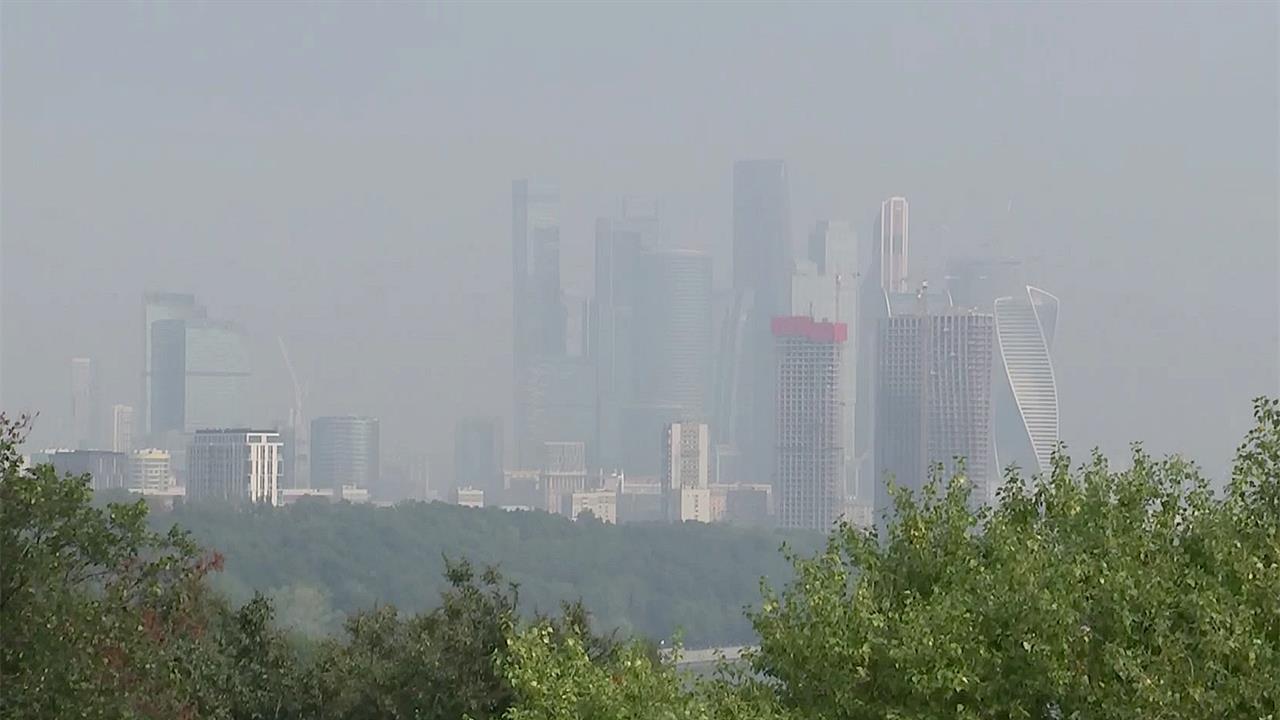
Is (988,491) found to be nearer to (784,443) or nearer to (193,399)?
(784,443)

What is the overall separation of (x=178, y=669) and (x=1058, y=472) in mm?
5690

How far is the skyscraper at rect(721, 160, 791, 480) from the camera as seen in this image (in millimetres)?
74188

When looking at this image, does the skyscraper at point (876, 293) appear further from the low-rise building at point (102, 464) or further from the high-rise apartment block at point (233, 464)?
the low-rise building at point (102, 464)

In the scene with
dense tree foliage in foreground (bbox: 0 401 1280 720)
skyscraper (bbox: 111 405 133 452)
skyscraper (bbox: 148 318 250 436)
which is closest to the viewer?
dense tree foliage in foreground (bbox: 0 401 1280 720)

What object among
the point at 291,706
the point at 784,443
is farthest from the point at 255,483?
the point at 291,706

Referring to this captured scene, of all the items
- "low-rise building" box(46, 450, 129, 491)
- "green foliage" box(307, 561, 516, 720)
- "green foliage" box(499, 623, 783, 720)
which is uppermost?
"low-rise building" box(46, 450, 129, 491)

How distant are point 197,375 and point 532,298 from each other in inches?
555

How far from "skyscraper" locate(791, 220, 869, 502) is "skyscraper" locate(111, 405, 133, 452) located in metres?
27.7

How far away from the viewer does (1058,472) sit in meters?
7.36

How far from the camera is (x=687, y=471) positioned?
6819 cm

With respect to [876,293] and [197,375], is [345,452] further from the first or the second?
[876,293]

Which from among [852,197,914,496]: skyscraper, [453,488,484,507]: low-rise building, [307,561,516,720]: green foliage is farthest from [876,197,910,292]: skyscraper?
[307,561,516,720]: green foliage

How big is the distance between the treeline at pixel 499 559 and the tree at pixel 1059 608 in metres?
36.6

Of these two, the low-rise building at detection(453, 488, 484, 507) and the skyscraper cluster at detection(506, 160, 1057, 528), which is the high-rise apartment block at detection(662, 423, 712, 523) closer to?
the skyscraper cluster at detection(506, 160, 1057, 528)
